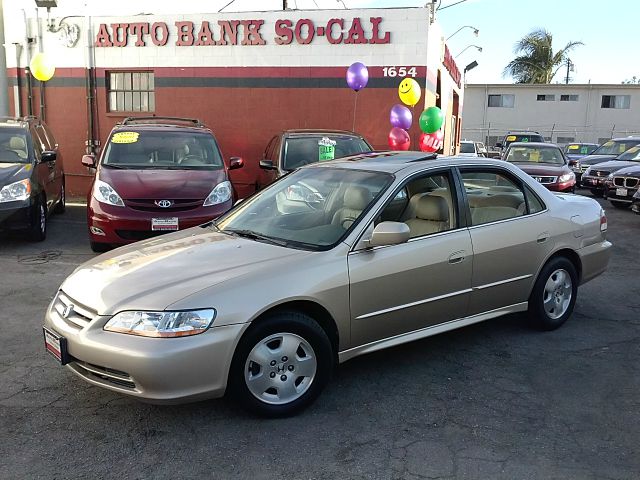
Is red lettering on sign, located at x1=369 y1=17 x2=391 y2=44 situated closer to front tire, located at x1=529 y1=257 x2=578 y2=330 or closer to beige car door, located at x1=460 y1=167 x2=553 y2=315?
beige car door, located at x1=460 y1=167 x2=553 y2=315

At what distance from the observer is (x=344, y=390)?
406 cm

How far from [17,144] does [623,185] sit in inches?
458

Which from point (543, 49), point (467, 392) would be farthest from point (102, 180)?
point (543, 49)

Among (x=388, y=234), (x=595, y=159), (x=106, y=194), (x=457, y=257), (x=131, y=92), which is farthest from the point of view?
(x=595, y=159)

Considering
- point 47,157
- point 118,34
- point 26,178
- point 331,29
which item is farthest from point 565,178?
point 118,34

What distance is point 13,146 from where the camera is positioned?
907cm

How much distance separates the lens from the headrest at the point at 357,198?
13.9ft

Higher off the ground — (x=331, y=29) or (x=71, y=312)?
(x=331, y=29)

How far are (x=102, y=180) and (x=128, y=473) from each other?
17.6ft

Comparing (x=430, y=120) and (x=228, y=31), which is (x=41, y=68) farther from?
(x=430, y=120)

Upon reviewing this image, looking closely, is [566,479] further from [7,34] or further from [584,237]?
[7,34]

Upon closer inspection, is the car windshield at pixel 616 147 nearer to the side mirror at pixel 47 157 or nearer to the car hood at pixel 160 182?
the car hood at pixel 160 182

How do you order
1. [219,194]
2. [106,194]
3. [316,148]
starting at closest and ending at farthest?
[106,194], [219,194], [316,148]

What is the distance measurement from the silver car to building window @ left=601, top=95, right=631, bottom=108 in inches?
1448
